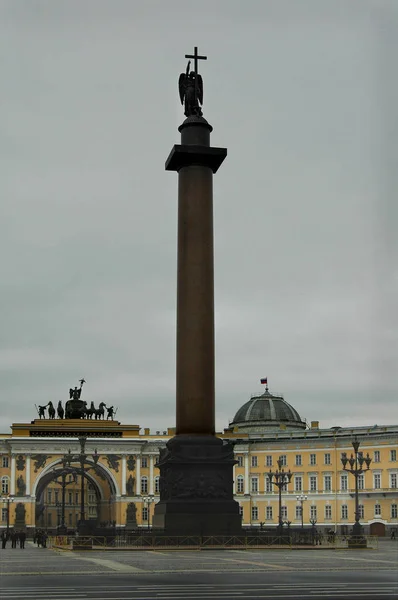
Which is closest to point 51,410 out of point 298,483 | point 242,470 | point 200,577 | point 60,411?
point 60,411

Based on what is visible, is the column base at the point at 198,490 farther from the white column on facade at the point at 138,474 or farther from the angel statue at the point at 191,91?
the white column on facade at the point at 138,474

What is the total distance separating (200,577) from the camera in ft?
85.1

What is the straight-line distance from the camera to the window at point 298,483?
10856cm

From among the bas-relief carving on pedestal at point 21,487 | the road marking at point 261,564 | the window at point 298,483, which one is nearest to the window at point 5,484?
the bas-relief carving on pedestal at point 21,487

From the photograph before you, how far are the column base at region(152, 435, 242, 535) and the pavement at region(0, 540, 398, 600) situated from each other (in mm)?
4792

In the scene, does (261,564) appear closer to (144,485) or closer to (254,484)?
(254,484)

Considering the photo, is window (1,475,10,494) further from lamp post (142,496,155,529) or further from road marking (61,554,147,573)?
road marking (61,554,147,573)

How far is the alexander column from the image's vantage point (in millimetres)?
44094

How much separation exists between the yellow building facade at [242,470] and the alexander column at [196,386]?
59722mm

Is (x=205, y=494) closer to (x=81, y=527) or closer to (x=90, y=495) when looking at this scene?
(x=81, y=527)

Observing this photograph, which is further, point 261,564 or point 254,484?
point 254,484

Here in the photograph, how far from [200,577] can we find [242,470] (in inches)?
3468

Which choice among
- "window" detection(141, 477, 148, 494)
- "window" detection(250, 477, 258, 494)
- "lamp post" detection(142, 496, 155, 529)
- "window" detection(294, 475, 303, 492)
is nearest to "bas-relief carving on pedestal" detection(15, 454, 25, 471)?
"window" detection(141, 477, 148, 494)

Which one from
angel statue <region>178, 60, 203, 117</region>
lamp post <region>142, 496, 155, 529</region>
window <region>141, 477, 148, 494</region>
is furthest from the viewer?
window <region>141, 477, 148, 494</region>
